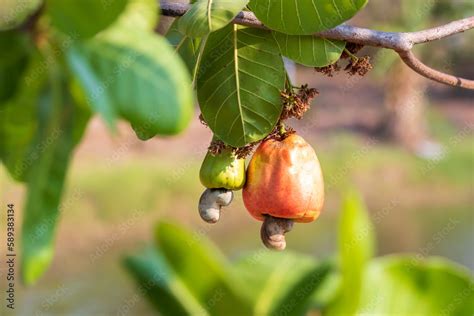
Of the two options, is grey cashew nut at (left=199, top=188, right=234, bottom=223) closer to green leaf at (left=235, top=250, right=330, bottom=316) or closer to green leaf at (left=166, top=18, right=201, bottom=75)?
green leaf at (left=166, top=18, right=201, bottom=75)

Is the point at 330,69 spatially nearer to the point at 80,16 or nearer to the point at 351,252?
the point at 80,16

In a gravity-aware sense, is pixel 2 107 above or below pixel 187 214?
above

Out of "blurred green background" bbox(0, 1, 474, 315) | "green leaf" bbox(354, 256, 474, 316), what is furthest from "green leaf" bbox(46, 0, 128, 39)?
"blurred green background" bbox(0, 1, 474, 315)

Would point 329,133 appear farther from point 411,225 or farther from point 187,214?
point 187,214

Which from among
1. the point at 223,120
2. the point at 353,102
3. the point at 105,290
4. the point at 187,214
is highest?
the point at 223,120

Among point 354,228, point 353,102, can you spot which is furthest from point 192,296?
point 353,102

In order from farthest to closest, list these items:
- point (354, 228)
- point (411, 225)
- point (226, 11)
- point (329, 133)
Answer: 1. point (329, 133)
2. point (411, 225)
3. point (354, 228)
4. point (226, 11)

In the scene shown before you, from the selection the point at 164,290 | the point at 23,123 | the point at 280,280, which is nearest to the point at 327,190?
the point at 280,280
